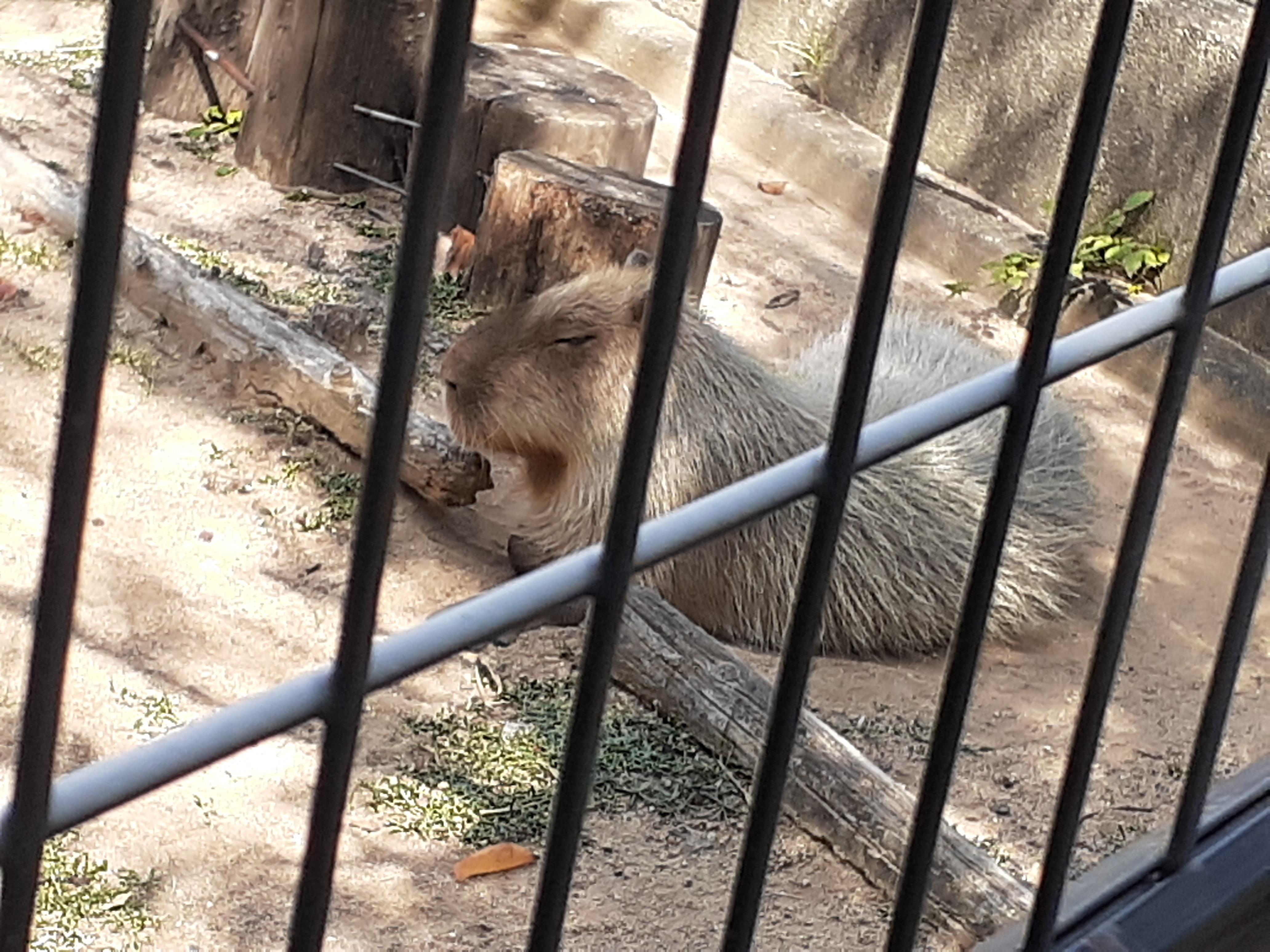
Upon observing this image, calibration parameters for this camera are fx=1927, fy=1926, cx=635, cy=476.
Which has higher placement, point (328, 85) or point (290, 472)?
point (328, 85)

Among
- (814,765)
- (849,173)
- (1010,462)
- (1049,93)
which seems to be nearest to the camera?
(1010,462)

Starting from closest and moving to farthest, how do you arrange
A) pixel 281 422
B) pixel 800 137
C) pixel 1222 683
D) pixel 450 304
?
1. pixel 1222 683
2. pixel 281 422
3. pixel 450 304
4. pixel 800 137

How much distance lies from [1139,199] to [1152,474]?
177 inches

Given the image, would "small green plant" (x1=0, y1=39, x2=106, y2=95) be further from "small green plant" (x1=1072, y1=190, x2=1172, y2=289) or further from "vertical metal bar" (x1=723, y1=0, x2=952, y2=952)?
"vertical metal bar" (x1=723, y1=0, x2=952, y2=952)

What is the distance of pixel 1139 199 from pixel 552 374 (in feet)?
8.14

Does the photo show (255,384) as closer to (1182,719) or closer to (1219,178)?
(1182,719)

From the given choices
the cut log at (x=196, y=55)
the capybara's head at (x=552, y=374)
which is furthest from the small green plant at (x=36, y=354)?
the cut log at (x=196, y=55)

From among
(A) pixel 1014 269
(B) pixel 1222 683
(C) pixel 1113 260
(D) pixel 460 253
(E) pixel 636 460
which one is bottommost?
(D) pixel 460 253

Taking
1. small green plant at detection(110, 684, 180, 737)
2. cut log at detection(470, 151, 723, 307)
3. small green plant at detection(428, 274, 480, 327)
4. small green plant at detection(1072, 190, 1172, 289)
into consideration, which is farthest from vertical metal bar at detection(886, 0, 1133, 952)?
small green plant at detection(1072, 190, 1172, 289)

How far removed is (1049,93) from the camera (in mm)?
6129

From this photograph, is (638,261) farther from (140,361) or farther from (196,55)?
(196,55)

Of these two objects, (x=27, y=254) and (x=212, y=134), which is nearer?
(x=27, y=254)

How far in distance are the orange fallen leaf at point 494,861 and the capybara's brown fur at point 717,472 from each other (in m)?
1.10

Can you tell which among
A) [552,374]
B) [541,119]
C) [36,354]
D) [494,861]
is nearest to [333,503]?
[552,374]
